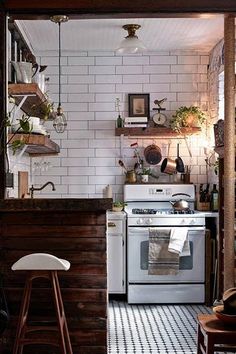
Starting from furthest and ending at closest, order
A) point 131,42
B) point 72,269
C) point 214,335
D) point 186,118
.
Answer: point 186,118, point 131,42, point 72,269, point 214,335

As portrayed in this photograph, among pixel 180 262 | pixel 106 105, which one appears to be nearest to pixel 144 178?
pixel 106 105

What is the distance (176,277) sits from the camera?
5.68 m

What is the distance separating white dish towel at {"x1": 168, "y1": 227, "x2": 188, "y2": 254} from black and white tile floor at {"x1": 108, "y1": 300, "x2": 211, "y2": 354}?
613 millimetres

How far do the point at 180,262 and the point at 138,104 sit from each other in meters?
2.01

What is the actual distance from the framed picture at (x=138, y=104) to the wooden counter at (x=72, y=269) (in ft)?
10.5

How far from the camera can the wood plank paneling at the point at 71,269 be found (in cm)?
346

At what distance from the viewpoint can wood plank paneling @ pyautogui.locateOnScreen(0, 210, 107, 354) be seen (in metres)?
3.46

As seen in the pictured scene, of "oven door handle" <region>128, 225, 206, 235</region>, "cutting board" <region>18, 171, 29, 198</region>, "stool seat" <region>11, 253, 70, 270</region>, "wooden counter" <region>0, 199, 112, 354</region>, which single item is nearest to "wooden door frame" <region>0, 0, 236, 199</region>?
"wooden counter" <region>0, 199, 112, 354</region>

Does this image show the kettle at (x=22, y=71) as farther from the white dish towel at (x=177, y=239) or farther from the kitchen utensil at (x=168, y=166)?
the kitchen utensil at (x=168, y=166)

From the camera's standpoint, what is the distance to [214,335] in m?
2.93

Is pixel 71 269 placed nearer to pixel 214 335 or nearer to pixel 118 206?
pixel 214 335

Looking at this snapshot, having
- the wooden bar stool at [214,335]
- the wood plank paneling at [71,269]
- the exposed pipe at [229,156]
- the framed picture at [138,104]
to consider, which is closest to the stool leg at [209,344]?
the wooden bar stool at [214,335]

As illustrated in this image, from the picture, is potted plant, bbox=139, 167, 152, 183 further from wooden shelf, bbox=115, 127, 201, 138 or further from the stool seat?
the stool seat

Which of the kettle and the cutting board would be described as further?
the cutting board
